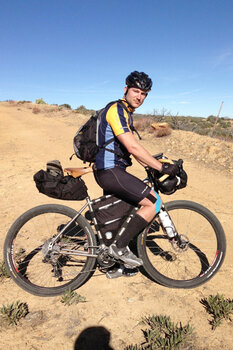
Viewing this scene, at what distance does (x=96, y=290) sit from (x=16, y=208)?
299 centimetres

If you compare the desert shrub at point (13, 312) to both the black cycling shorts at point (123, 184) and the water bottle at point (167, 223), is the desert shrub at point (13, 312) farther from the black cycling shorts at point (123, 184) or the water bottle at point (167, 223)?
the water bottle at point (167, 223)

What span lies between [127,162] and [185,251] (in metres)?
1.76

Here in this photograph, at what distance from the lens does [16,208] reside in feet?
16.9

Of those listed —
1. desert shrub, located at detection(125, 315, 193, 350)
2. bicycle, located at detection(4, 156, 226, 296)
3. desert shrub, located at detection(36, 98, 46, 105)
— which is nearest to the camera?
desert shrub, located at detection(125, 315, 193, 350)

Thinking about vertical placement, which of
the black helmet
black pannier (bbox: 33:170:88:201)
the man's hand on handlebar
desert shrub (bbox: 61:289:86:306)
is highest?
the black helmet

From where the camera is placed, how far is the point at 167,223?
2.96m

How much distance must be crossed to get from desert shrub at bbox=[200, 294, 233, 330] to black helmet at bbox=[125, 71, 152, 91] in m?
2.66

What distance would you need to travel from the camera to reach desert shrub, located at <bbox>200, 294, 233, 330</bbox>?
2551mm

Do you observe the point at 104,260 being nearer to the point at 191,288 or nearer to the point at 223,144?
the point at 191,288

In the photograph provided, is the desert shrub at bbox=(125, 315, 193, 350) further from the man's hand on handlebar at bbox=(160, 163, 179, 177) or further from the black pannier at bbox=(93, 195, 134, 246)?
the man's hand on handlebar at bbox=(160, 163, 179, 177)

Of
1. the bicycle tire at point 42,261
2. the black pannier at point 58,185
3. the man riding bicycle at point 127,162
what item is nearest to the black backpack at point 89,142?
the man riding bicycle at point 127,162

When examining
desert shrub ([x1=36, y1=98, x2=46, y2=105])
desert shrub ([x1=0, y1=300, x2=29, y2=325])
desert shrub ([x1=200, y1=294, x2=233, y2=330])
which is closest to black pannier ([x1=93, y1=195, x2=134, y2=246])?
desert shrub ([x1=0, y1=300, x2=29, y2=325])

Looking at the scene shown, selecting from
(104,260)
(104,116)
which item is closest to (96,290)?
(104,260)

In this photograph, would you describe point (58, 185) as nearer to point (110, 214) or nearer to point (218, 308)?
point (110, 214)
